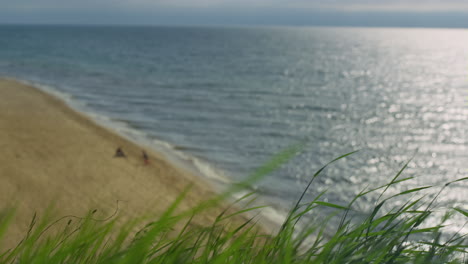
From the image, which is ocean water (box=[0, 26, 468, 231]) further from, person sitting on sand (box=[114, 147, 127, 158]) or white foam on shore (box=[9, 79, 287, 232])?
person sitting on sand (box=[114, 147, 127, 158])

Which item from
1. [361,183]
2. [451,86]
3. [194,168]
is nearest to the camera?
[361,183]

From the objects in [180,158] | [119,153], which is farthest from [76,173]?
[180,158]

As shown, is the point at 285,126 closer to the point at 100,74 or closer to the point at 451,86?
the point at 100,74

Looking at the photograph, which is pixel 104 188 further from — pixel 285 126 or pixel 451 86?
pixel 451 86

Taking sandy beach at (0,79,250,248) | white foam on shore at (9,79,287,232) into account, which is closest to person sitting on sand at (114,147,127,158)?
sandy beach at (0,79,250,248)

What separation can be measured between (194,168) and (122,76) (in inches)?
1007

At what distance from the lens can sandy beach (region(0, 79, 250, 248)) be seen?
943 cm

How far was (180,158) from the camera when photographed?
14305 mm

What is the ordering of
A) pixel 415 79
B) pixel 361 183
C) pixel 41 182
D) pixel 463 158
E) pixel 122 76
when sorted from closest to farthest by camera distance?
pixel 41 182 → pixel 361 183 → pixel 463 158 → pixel 122 76 → pixel 415 79

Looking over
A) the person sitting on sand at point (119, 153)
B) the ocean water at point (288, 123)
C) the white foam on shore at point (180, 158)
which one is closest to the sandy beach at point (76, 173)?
the person sitting on sand at point (119, 153)

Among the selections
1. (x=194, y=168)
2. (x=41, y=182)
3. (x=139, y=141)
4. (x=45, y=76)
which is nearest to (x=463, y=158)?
(x=194, y=168)

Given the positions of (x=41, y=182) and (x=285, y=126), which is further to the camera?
(x=285, y=126)

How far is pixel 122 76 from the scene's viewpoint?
36375 millimetres

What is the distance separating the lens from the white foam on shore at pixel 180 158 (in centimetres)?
998
